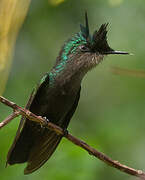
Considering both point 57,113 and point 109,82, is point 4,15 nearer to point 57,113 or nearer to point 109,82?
point 57,113

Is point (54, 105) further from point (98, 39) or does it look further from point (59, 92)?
point (98, 39)

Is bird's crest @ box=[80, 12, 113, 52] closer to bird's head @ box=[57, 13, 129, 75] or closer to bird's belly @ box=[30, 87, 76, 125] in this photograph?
bird's head @ box=[57, 13, 129, 75]

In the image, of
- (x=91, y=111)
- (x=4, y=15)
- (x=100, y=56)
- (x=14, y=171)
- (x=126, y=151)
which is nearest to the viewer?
(x=4, y=15)

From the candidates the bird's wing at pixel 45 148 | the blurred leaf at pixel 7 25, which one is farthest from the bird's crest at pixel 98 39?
the blurred leaf at pixel 7 25

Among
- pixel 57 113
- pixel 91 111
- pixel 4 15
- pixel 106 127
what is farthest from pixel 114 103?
pixel 4 15

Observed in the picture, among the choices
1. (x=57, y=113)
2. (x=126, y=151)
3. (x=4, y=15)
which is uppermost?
(x=4, y=15)

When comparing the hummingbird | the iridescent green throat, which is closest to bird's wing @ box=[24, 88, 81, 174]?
the hummingbird

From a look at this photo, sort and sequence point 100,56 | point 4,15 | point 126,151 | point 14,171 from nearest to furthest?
point 4,15, point 14,171, point 100,56, point 126,151
